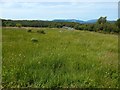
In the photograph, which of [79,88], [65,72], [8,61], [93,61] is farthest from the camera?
[93,61]

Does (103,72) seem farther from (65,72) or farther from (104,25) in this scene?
(104,25)

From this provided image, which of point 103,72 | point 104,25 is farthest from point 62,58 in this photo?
point 104,25

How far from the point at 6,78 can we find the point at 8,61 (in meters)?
1.25

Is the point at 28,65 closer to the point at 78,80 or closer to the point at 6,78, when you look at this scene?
the point at 6,78

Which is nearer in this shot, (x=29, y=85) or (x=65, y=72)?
(x=29, y=85)

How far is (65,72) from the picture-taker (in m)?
6.29

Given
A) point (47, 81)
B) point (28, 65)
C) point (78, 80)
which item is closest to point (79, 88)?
point (78, 80)

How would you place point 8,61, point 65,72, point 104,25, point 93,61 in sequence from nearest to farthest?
point 65,72
point 8,61
point 93,61
point 104,25

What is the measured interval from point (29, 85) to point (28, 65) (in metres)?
0.97

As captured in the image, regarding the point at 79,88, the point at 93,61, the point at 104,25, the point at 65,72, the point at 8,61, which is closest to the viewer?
the point at 79,88

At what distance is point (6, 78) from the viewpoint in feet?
19.0

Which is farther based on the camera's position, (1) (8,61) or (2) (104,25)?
(2) (104,25)

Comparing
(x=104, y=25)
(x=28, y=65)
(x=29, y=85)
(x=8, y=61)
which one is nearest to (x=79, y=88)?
(x=29, y=85)

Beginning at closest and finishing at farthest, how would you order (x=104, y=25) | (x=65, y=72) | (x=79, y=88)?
(x=79, y=88)
(x=65, y=72)
(x=104, y=25)
